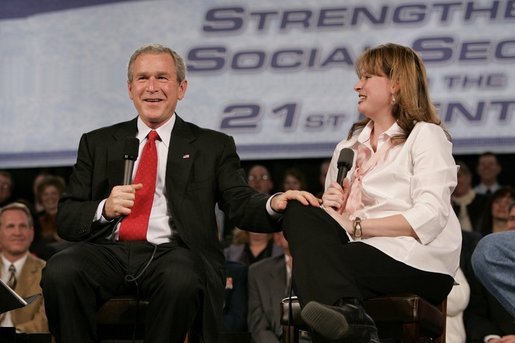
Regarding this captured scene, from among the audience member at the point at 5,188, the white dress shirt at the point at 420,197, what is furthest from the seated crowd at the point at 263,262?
the white dress shirt at the point at 420,197

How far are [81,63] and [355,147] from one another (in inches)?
154

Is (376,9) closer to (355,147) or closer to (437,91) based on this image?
(437,91)

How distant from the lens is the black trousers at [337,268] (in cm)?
322

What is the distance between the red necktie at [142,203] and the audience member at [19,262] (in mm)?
1803

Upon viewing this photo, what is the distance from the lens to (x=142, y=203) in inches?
150

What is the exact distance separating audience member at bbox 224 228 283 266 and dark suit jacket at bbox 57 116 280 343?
2.46 metres

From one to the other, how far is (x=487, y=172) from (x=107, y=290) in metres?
4.11

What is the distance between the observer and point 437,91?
22.6ft

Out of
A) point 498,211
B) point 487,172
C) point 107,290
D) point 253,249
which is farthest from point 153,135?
point 487,172

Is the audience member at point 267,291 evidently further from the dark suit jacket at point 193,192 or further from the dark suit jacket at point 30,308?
the dark suit jacket at point 193,192

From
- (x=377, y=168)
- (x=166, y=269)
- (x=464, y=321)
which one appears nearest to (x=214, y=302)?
Result: (x=166, y=269)

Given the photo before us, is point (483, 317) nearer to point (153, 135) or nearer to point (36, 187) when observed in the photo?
point (153, 135)

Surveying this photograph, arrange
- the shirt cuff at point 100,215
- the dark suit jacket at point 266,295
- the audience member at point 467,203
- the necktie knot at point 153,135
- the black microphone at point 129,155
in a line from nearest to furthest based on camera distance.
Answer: the black microphone at point 129,155 < the shirt cuff at point 100,215 < the necktie knot at point 153,135 < the dark suit jacket at point 266,295 < the audience member at point 467,203

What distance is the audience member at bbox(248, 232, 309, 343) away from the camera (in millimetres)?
5598
